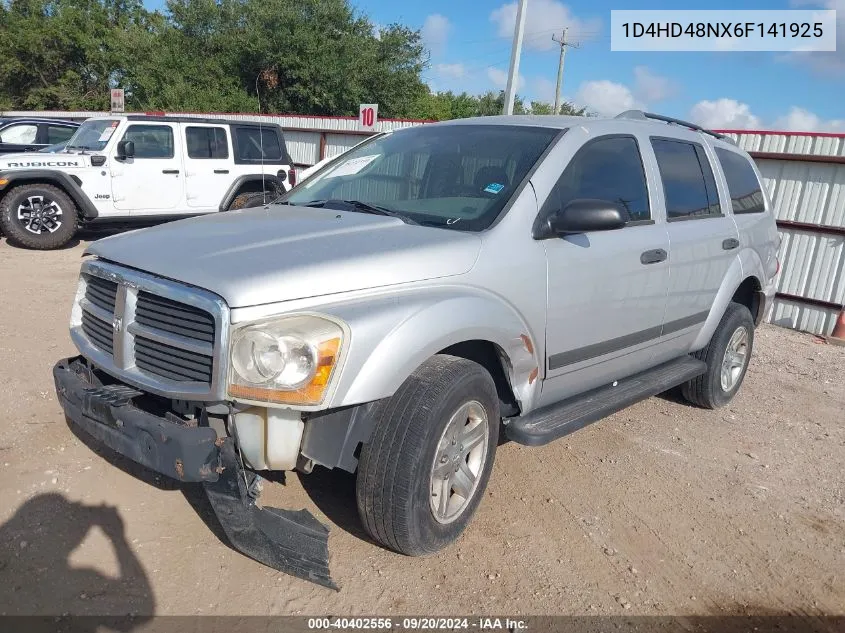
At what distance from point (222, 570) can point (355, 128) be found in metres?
13.4

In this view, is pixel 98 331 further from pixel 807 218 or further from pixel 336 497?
pixel 807 218

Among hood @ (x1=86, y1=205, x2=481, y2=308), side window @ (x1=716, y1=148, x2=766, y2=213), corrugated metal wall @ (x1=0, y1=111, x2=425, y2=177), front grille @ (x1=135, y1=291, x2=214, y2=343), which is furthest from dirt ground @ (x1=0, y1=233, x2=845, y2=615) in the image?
corrugated metal wall @ (x1=0, y1=111, x2=425, y2=177)

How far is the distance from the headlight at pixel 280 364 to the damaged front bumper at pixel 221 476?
29 cm

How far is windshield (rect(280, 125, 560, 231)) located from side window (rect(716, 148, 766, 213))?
193cm

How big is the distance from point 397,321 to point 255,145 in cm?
954

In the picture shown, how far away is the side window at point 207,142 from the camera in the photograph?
10.6 m

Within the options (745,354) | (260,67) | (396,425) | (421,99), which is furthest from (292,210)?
(421,99)

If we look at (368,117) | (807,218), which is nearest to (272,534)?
(807,218)

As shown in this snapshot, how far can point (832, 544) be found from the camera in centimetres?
346

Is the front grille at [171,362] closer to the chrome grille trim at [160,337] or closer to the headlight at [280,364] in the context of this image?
the chrome grille trim at [160,337]

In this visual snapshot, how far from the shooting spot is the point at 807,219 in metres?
8.03

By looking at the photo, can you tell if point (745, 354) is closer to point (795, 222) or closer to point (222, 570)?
point (795, 222)

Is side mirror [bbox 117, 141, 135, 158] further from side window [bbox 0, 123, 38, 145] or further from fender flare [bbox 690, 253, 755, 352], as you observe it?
fender flare [bbox 690, 253, 755, 352]

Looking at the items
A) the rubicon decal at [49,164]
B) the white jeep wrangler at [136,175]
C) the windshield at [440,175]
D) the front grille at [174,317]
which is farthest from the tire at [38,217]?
the front grille at [174,317]
